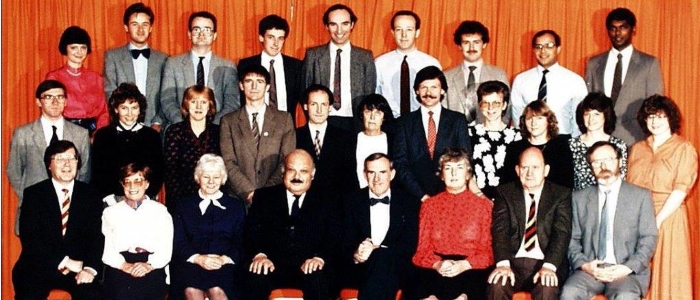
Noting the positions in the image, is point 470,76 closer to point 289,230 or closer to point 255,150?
point 255,150

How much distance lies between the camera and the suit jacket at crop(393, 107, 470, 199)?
6.27 metres

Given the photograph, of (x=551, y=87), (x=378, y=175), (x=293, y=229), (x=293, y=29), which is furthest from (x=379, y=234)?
(x=293, y=29)

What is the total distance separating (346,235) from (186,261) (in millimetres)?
815

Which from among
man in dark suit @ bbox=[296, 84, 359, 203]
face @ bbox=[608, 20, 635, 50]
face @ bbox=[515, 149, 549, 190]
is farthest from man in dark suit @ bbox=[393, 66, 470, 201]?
face @ bbox=[608, 20, 635, 50]

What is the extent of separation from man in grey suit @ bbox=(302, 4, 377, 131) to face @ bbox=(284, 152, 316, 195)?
91 cm

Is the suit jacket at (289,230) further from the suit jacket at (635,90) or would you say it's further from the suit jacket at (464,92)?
the suit jacket at (635,90)

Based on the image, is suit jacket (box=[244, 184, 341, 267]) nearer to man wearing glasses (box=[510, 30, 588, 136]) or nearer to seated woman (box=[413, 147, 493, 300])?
seated woman (box=[413, 147, 493, 300])

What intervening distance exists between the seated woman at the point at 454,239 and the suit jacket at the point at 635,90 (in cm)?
138

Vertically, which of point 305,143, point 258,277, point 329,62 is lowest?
point 258,277

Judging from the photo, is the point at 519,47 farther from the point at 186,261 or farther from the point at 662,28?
the point at 186,261

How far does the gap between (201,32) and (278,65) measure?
49 centimetres

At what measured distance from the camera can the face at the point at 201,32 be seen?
686 cm

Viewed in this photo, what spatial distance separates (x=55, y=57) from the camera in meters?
7.73

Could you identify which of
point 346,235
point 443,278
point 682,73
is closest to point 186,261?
point 346,235
